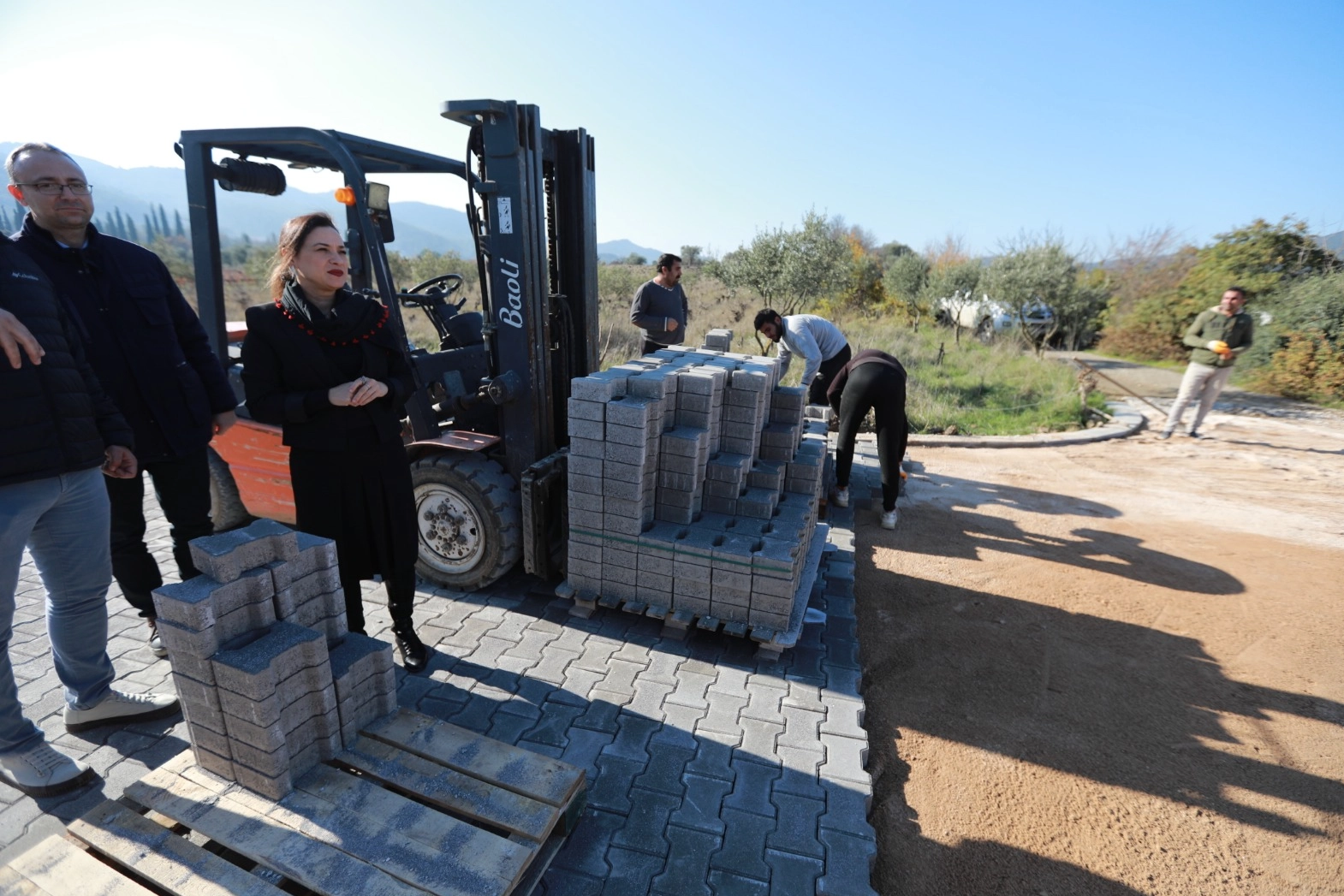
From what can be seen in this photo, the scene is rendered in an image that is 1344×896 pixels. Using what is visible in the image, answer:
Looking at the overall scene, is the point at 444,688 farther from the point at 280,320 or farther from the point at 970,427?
the point at 970,427

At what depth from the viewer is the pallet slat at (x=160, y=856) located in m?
1.92

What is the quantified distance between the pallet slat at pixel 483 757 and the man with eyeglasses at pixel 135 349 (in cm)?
178

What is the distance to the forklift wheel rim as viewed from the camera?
14.3ft

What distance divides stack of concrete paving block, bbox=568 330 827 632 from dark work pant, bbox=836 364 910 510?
65.3 inches

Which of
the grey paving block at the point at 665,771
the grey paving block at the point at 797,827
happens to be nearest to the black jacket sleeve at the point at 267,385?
the grey paving block at the point at 665,771

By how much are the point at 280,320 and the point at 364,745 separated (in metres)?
1.86

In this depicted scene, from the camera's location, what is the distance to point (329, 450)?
3033 millimetres

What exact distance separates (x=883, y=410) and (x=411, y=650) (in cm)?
427

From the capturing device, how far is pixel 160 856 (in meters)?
2.02

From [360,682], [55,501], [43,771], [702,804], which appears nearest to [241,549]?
[360,682]

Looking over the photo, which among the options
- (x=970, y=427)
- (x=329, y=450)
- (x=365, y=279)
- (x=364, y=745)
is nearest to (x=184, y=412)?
(x=329, y=450)

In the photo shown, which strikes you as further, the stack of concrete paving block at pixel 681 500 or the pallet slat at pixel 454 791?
the stack of concrete paving block at pixel 681 500

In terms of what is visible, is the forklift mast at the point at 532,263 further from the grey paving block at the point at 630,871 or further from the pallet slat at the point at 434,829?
the grey paving block at the point at 630,871

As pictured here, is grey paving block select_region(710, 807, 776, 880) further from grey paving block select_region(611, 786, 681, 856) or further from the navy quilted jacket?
the navy quilted jacket
